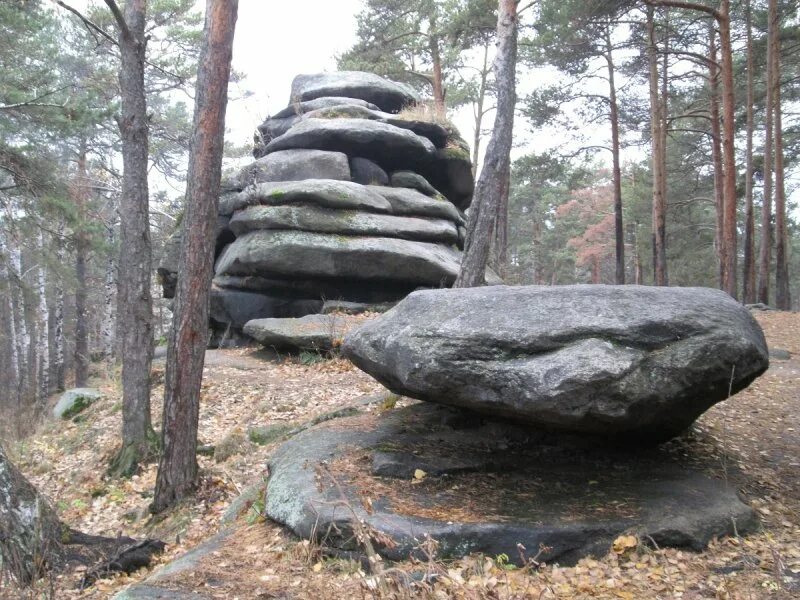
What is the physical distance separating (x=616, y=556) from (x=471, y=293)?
2.25 meters

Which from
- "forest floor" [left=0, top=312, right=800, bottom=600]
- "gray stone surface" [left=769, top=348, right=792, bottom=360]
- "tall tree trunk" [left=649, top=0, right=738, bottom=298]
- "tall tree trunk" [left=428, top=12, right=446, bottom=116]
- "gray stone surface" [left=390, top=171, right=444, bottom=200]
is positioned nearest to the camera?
"forest floor" [left=0, top=312, right=800, bottom=600]

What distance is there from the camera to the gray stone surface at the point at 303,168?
13.8m

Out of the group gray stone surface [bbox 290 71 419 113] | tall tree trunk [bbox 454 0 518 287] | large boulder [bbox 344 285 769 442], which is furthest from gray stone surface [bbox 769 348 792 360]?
gray stone surface [bbox 290 71 419 113]

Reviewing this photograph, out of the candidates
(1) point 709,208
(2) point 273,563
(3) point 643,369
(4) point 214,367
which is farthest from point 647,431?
(1) point 709,208

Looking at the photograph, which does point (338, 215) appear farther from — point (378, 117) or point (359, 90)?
point (359, 90)

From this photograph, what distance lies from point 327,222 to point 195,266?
21.1 feet

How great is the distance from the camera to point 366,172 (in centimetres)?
1451

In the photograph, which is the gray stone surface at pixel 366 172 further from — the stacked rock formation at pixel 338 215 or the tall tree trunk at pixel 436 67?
the tall tree trunk at pixel 436 67

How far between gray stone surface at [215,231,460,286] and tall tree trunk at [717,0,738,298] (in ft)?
24.8

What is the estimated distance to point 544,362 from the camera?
13.7ft

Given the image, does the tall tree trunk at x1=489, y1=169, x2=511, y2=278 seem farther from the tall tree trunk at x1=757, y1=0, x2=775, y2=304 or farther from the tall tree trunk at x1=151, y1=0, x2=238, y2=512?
the tall tree trunk at x1=151, y1=0, x2=238, y2=512

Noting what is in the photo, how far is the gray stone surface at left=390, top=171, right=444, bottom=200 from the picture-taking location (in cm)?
1489

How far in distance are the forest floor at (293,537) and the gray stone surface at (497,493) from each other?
0.46 ft

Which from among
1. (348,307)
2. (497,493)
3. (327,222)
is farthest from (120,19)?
(348,307)
